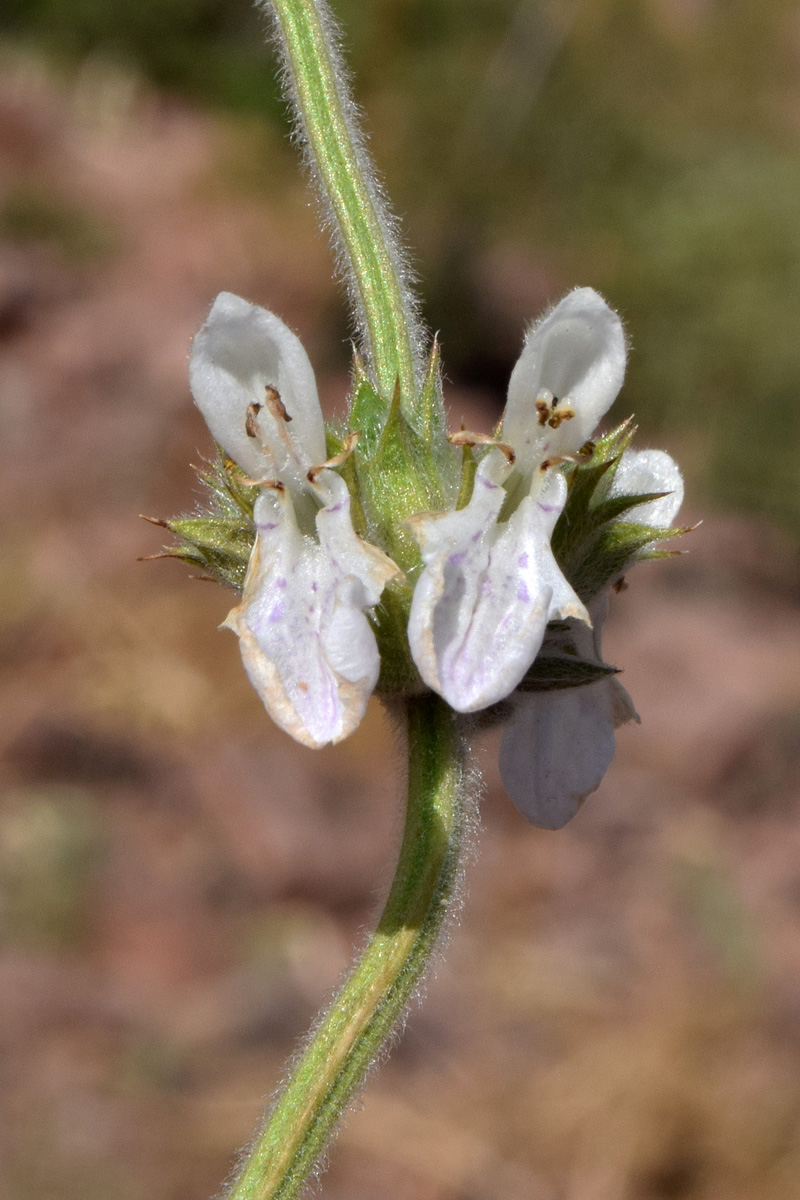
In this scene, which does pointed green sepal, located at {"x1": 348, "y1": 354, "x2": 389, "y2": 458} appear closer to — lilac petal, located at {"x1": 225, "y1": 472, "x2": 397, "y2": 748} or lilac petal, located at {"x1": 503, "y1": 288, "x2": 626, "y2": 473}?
lilac petal, located at {"x1": 225, "y1": 472, "x2": 397, "y2": 748}

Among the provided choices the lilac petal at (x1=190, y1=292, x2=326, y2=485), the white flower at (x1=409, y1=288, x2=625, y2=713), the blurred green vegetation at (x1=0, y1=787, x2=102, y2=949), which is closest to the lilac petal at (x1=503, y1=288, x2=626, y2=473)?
the white flower at (x1=409, y1=288, x2=625, y2=713)

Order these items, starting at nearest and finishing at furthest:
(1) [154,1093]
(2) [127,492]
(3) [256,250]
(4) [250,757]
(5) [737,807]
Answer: (1) [154,1093]
(4) [250,757]
(5) [737,807]
(2) [127,492]
(3) [256,250]

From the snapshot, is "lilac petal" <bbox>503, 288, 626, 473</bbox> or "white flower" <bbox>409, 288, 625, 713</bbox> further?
"lilac petal" <bbox>503, 288, 626, 473</bbox>

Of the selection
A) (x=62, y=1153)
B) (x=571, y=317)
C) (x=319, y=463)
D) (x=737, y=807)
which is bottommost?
(x=62, y=1153)

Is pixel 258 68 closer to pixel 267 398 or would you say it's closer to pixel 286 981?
pixel 286 981

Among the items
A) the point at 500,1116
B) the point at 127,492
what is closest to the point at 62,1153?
the point at 500,1116

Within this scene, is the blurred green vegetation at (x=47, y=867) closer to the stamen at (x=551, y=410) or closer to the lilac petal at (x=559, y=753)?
the lilac petal at (x=559, y=753)

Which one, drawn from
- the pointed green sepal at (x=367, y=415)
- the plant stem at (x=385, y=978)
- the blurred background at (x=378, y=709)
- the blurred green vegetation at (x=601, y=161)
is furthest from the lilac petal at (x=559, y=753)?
the blurred green vegetation at (x=601, y=161)

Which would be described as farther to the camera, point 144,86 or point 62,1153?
point 144,86
